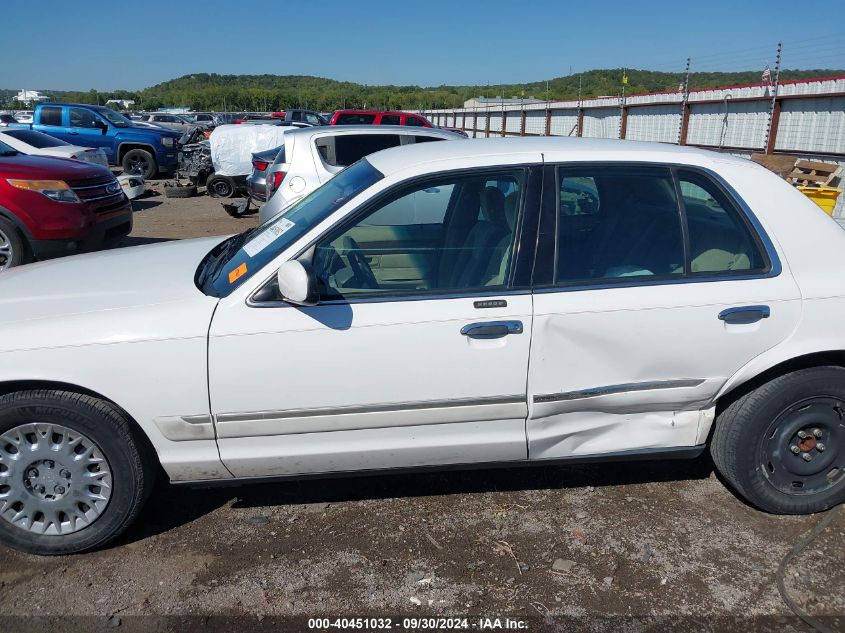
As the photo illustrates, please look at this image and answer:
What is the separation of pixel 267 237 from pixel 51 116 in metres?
18.0

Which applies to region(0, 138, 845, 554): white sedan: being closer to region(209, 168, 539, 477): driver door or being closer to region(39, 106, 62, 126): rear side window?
region(209, 168, 539, 477): driver door

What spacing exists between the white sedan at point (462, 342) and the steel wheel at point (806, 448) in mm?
10

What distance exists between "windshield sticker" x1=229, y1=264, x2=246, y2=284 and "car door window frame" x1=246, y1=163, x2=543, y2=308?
0.50 ft

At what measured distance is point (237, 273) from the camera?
2906 mm

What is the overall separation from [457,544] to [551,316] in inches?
43.1

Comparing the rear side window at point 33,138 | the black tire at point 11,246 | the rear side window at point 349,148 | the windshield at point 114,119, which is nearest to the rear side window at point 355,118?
the windshield at point 114,119

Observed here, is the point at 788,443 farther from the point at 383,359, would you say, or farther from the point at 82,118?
the point at 82,118

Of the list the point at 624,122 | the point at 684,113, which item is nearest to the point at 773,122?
the point at 684,113

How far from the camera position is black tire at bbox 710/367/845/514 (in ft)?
9.96

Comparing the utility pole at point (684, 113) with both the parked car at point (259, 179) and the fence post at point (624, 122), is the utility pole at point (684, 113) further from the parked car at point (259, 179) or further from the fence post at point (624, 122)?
the parked car at point (259, 179)

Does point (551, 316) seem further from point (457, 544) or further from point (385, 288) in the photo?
point (457, 544)

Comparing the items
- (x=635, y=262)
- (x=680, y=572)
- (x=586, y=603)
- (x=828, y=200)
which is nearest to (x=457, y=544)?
(x=586, y=603)

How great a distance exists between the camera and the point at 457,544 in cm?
301

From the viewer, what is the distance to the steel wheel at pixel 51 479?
2779mm
